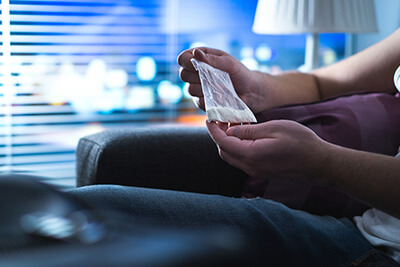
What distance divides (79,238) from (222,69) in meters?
0.71

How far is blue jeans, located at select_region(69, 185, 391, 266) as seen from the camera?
784mm

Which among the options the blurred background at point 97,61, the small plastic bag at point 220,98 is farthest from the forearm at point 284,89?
the blurred background at point 97,61

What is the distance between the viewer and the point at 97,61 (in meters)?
2.69

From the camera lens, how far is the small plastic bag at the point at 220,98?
2.73 feet

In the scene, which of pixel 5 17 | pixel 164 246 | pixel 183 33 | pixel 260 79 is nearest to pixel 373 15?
pixel 260 79

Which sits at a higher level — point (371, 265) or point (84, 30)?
point (84, 30)

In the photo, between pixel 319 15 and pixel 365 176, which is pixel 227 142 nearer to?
pixel 365 176

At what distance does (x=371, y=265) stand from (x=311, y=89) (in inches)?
22.8

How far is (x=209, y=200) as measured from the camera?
0.86m

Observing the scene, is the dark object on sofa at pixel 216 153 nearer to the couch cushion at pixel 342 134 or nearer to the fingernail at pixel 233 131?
the couch cushion at pixel 342 134

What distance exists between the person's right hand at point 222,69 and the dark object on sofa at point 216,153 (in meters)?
0.06

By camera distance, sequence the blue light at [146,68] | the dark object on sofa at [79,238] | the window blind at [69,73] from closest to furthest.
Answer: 1. the dark object on sofa at [79,238]
2. the window blind at [69,73]
3. the blue light at [146,68]

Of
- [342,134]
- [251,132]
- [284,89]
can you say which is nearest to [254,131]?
[251,132]

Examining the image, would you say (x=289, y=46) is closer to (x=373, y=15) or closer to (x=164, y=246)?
(x=373, y=15)
